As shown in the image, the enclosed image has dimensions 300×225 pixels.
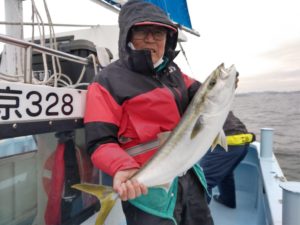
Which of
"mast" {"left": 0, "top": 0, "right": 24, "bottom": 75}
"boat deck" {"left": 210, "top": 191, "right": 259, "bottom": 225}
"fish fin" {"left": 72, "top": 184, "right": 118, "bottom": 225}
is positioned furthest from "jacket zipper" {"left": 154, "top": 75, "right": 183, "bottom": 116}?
"boat deck" {"left": 210, "top": 191, "right": 259, "bottom": 225}

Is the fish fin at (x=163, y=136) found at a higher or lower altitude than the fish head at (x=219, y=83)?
lower

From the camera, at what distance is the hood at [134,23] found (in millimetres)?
2396

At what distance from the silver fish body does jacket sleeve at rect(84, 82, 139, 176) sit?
6.8 inches

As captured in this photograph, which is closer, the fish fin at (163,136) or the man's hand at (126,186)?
the man's hand at (126,186)

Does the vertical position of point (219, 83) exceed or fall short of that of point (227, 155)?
it exceeds it

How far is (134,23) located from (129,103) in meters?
0.59

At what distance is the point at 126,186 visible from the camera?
2002 millimetres

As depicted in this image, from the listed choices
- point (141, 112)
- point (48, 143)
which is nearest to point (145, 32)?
point (141, 112)

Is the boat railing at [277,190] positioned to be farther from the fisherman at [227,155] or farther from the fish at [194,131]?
the fish at [194,131]

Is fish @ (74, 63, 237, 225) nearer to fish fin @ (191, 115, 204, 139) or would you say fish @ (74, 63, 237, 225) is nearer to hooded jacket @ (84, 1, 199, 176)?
fish fin @ (191, 115, 204, 139)

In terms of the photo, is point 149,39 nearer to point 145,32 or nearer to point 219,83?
point 145,32

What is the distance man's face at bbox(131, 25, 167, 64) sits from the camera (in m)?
2.51

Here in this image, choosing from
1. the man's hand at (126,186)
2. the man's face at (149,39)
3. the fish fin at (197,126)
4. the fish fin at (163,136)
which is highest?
the man's face at (149,39)

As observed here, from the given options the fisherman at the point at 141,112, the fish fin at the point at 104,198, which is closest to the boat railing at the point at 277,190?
the fisherman at the point at 141,112
